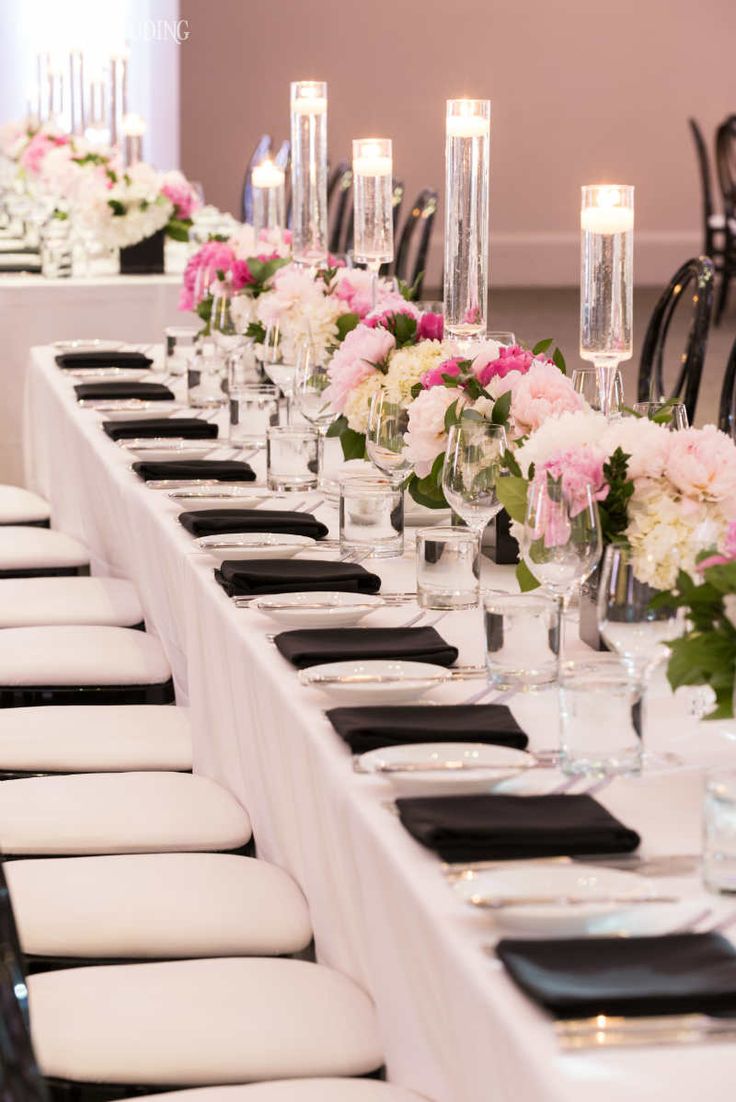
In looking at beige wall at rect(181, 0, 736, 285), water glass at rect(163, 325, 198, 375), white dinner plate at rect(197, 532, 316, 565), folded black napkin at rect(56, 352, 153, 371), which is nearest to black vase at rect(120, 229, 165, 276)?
folded black napkin at rect(56, 352, 153, 371)

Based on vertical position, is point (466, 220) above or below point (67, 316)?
above

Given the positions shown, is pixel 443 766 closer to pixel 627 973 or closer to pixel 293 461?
pixel 627 973

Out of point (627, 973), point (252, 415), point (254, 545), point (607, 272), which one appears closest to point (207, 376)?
→ point (252, 415)

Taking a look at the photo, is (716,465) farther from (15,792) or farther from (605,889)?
(15,792)

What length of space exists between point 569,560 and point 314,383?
1283 mm

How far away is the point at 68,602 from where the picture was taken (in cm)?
353

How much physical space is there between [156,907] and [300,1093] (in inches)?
17.4

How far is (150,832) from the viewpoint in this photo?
2322 mm

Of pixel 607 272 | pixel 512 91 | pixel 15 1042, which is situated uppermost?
pixel 512 91

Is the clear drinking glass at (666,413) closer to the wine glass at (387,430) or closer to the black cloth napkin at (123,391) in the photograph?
the wine glass at (387,430)

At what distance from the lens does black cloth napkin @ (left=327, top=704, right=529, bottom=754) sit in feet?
5.97

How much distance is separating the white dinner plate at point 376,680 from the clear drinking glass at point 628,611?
26cm

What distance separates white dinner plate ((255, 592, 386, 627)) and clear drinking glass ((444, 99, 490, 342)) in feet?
2.36

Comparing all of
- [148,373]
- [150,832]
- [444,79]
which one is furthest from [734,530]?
[444,79]
